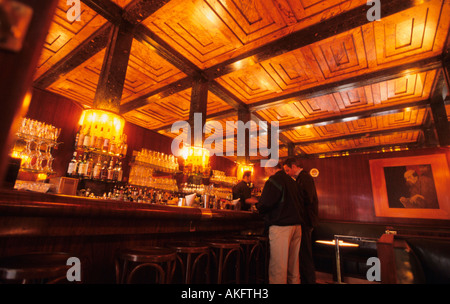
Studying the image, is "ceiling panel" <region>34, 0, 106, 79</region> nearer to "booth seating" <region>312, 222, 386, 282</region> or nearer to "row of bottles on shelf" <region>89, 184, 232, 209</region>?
"row of bottles on shelf" <region>89, 184, 232, 209</region>

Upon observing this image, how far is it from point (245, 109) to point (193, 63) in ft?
7.20

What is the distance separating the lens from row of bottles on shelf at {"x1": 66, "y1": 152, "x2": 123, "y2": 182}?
10.7 feet

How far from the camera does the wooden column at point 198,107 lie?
493 centimetres

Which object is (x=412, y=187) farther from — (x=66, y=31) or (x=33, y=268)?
(x=66, y=31)

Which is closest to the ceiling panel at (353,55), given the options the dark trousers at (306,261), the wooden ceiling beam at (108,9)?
the wooden ceiling beam at (108,9)

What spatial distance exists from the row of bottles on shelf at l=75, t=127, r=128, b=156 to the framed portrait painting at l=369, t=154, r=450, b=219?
6.17m

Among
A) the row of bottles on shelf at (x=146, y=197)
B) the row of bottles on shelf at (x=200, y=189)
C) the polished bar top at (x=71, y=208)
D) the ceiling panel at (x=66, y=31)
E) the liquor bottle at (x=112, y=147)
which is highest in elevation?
the ceiling panel at (x=66, y=31)

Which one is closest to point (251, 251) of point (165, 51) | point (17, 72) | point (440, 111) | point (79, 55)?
point (17, 72)

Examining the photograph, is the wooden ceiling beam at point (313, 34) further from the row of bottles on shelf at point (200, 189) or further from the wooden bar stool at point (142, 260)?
the wooden bar stool at point (142, 260)
